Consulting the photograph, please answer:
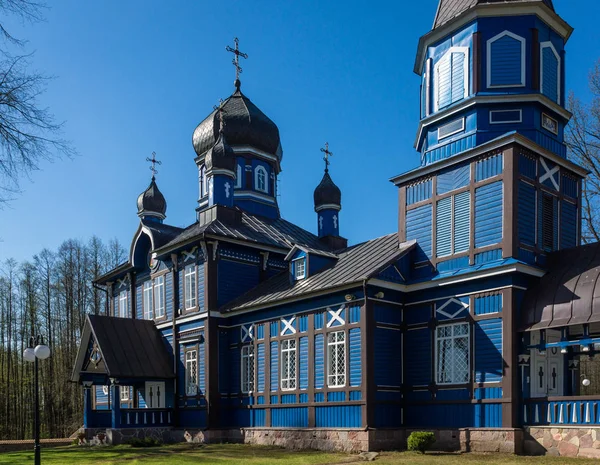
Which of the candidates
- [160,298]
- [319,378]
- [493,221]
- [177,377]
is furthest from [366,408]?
[160,298]

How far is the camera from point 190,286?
949 inches

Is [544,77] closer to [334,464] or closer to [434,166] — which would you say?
[434,166]

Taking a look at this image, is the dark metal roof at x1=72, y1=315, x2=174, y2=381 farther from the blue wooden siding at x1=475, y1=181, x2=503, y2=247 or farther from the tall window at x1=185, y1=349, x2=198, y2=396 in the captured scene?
the blue wooden siding at x1=475, y1=181, x2=503, y2=247

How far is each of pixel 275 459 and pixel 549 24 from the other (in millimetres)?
13904

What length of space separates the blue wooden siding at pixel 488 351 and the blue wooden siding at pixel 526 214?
2.29 m

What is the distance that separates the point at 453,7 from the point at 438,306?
350 inches

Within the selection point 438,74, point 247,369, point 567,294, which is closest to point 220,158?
point 247,369

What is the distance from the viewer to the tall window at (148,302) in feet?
86.8

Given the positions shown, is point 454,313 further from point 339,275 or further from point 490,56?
point 490,56

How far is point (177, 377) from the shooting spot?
24.2 metres

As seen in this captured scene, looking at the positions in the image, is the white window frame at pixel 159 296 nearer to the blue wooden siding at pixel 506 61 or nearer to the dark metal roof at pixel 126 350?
the dark metal roof at pixel 126 350

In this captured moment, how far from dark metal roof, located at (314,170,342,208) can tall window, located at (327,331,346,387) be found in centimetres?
1019

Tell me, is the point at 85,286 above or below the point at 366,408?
above

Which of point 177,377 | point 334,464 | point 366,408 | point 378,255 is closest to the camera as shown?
point 334,464
